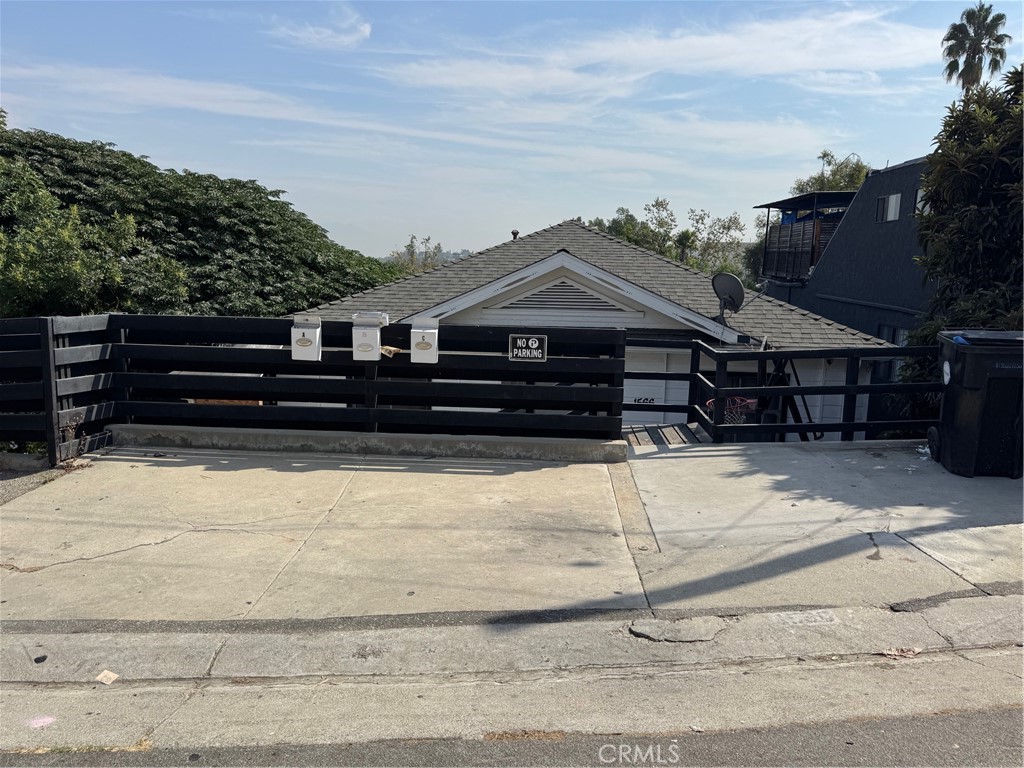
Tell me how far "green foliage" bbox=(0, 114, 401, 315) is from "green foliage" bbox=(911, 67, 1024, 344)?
675 inches

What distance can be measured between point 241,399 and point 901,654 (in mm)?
6337

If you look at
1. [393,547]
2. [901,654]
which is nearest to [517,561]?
[393,547]

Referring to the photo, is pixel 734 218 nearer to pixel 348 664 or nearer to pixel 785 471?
pixel 785 471

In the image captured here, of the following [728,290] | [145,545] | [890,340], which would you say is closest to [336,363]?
[145,545]

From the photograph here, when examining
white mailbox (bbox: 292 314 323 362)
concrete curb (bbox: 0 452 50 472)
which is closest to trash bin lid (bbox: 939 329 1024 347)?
white mailbox (bbox: 292 314 323 362)

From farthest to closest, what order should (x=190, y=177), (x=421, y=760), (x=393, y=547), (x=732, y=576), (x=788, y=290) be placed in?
(x=788, y=290)
(x=190, y=177)
(x=393, y=547)
(x=732, y=576)
(x=421, y=760)

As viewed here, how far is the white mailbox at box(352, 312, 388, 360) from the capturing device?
7.59m

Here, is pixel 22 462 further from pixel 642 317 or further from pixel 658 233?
pixel 658 233

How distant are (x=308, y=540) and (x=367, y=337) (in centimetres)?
251

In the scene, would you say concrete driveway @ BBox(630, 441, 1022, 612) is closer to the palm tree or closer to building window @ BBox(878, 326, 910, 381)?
building window @ BBox(878, 326, 910, 381)

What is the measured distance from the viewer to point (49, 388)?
7059mm

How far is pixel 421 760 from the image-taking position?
330 cm

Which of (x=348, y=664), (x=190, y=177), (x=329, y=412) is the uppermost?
(x=190, y=177)

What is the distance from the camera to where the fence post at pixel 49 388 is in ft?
22.9
